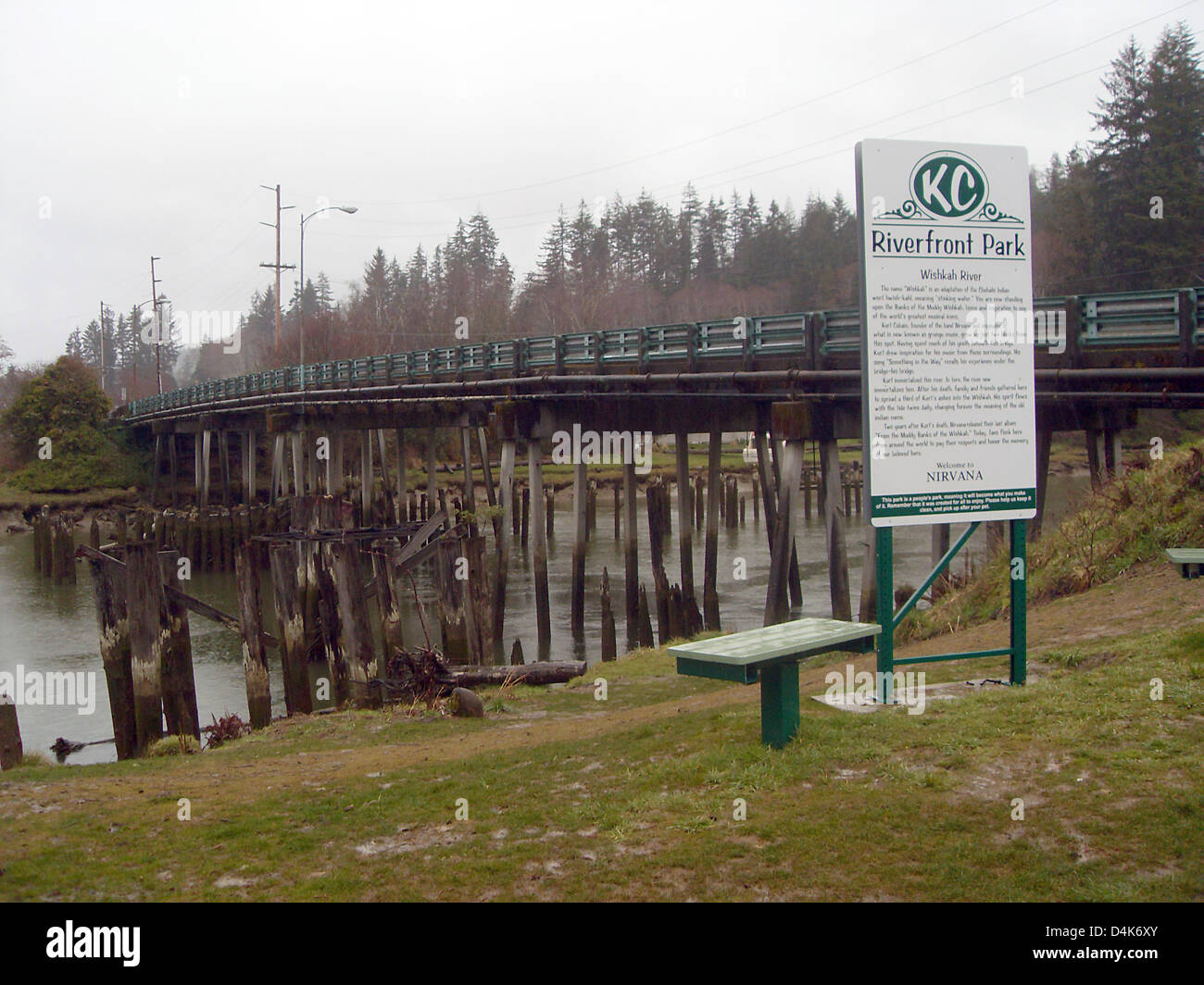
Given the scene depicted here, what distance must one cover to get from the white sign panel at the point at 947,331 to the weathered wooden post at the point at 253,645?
8746 millimetres

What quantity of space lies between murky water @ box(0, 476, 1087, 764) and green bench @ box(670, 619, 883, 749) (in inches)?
405

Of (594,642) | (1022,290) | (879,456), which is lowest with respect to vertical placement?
(594,642)

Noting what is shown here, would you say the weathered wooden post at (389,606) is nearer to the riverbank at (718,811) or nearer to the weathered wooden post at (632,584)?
the riverbank at (718,811)

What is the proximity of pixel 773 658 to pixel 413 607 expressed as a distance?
22026 millimetres

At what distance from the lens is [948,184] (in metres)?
7.93

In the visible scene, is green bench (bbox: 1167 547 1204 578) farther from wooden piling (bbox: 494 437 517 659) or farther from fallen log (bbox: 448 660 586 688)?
wooden piling (bbox: 494 437 517 659)

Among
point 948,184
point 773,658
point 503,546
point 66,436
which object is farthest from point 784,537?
point 66,436

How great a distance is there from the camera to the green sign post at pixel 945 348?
25.1ft

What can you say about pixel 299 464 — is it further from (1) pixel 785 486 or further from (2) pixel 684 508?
(1) pixel 785 486

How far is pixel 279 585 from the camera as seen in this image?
14438 mm

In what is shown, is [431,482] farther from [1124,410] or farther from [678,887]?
[678,887]
